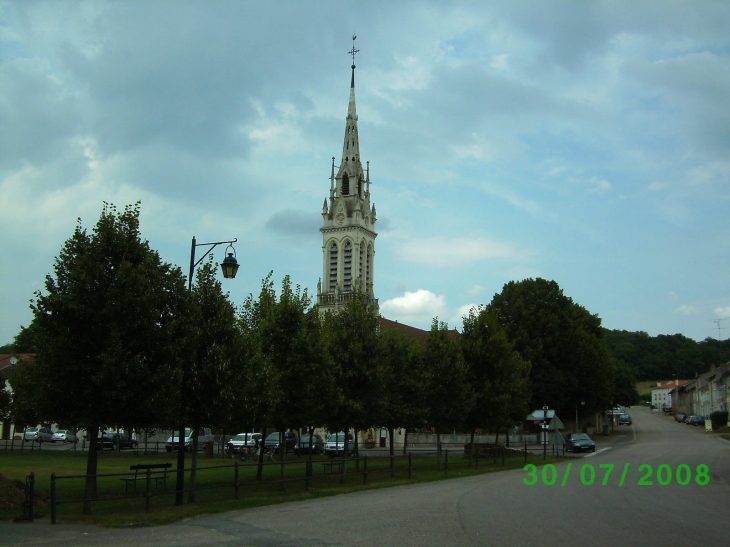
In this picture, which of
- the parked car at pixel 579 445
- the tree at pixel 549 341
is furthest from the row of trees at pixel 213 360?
the tree at pixel 549 341

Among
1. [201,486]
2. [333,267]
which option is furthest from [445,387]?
[333,267]

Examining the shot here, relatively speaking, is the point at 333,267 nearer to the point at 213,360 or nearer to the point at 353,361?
the point at 353,361

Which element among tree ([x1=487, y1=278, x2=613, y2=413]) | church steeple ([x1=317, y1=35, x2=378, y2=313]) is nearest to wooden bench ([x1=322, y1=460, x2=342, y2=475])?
tree ([x1=487, y1=278, x2=613, y2=413])

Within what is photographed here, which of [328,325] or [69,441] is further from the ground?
[328,325]

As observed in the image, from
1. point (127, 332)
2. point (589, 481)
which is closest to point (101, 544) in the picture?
point (127, 332)

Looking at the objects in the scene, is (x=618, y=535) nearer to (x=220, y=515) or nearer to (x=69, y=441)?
(x=220, y=515)

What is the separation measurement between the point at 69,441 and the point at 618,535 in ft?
201

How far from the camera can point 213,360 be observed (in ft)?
64.4

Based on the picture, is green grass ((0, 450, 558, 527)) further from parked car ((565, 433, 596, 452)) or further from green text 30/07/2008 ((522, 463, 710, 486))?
parked car ((565, 433, 596, 452))

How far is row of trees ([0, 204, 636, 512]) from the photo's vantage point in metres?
17.3

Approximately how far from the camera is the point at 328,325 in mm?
28219

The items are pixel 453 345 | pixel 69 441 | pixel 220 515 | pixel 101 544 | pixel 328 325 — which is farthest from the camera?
pixel 69 441

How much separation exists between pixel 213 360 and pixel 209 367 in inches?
9.9

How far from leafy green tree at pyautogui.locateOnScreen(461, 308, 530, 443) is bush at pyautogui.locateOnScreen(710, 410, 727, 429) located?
49424 millimetres
